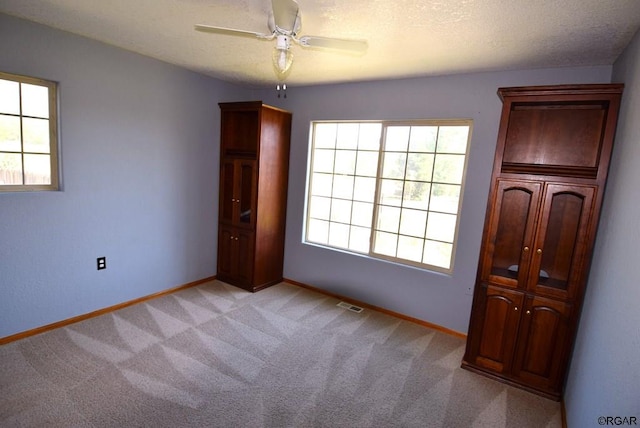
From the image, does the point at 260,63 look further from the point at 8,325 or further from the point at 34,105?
the point at 8,325

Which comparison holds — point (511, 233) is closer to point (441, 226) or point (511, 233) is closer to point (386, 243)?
point (441, 226)

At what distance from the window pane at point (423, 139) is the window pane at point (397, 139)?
0.21 feet

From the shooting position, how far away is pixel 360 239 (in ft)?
12.8

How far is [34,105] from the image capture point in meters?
2.63

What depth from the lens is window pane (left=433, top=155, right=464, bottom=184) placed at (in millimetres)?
3186

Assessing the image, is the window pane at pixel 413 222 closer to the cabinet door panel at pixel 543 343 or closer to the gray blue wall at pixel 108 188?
the cabinet door panel at pixel 543 343

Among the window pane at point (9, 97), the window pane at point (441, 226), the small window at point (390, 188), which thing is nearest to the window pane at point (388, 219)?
the small window at point (390, 188)

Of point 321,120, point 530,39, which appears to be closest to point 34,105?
point 321,120

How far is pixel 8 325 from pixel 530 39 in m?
4.47

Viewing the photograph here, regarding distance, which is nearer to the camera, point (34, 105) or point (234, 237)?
point (34, 105)

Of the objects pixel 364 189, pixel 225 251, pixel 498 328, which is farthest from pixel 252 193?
pixel 498 328

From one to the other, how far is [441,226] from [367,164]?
108cm

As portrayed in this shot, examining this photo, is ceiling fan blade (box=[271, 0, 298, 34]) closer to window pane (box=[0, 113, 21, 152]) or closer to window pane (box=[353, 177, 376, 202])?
window pane (box=[353, 177, 376, 202])

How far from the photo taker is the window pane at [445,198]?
10.6 ft
